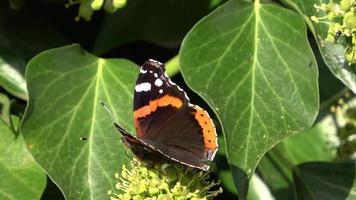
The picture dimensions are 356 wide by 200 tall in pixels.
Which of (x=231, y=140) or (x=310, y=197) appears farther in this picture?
(x=310, y=197)

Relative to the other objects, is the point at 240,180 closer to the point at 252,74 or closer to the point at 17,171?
the point at 252,74

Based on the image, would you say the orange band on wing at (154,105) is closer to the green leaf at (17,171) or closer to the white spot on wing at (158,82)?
the white spot on wing at (158,82)

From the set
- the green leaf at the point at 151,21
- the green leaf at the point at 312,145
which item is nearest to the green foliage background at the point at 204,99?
the green leaf at the point at 151,21

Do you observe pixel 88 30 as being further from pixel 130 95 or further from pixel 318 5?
pixel 318 5

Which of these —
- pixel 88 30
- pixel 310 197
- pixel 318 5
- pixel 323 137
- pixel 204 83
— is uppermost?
pixel 318 5

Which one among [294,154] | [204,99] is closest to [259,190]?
[294,154]

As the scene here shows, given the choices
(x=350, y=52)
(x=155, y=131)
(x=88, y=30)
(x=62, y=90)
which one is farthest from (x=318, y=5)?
(x=88, y=30)

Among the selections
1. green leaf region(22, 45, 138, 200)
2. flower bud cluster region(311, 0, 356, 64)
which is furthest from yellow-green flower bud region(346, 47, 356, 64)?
green leaf region(22, 45, 138, 200)
